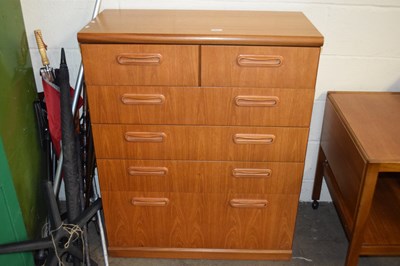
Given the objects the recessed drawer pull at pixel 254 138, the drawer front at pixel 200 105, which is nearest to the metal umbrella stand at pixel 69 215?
the drawer front at pixel 200 105

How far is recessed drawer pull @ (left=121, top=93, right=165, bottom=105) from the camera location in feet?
4.69

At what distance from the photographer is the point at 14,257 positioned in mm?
1569

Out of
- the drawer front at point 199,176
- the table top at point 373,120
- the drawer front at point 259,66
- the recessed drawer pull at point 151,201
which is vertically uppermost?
the drawer front at point 259,66

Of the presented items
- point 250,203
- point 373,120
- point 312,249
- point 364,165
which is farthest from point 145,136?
point 312,249

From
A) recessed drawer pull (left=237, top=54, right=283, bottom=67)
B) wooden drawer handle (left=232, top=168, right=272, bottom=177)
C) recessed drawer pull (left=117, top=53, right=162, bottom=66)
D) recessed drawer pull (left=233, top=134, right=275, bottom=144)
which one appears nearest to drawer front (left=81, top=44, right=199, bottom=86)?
recessed drawer pull (left=117, top=53, right=162, bottom=66)

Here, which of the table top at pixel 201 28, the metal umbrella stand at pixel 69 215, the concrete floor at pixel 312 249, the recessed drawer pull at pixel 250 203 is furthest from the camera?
the concrete floor at pixel 312 249

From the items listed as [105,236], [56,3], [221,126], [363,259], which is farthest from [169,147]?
[363,259]

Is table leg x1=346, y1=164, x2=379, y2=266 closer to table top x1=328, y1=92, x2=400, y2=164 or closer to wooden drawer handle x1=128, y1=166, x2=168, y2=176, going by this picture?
table top x1=328, y1=92, x2=400, y2=164

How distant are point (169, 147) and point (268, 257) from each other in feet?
2.43

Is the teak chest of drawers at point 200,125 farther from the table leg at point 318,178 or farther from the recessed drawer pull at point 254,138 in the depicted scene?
the table leg at point 318,178

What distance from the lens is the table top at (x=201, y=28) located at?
51.8 inches

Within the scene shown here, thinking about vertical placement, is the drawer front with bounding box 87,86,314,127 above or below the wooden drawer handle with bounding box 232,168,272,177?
above

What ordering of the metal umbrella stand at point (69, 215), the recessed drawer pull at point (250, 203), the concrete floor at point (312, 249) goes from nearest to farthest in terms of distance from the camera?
1. the metal umbrella stand at point (69, 215)
2. the recessed drawer pull at point (250, 203)
3. the concrete floor at point (312, 249)

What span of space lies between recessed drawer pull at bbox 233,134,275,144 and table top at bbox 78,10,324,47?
1.19 ft
